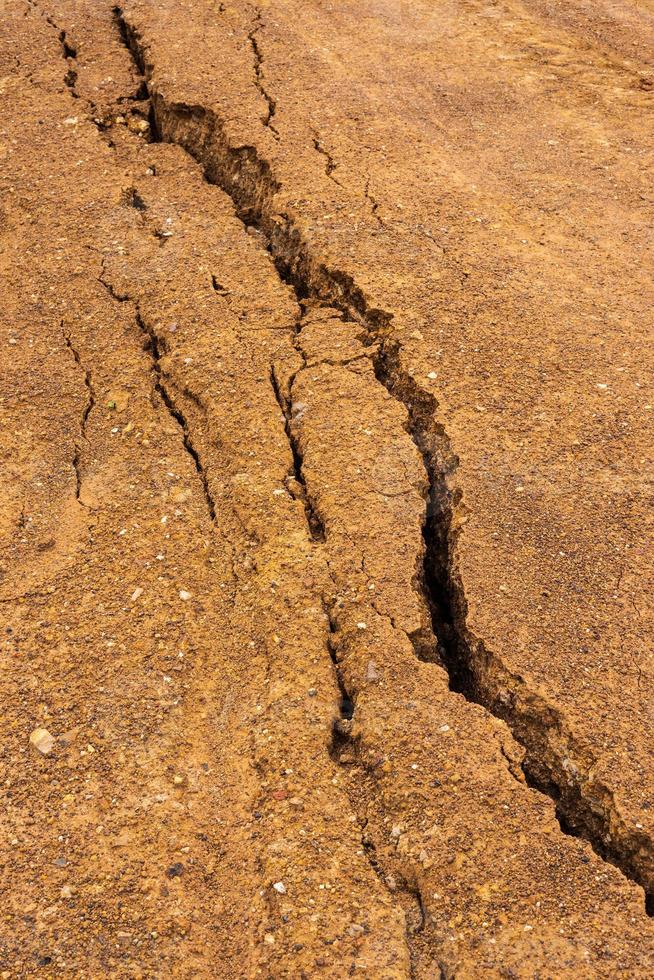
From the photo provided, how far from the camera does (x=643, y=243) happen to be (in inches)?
161

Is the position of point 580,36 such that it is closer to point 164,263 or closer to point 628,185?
point 628,185

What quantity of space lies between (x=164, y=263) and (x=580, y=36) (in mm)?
3351

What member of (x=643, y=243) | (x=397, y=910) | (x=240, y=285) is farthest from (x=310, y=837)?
(x=643, y=243)

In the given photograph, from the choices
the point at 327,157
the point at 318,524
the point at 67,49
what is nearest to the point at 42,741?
the point at 318,524

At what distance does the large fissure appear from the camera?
238 cm

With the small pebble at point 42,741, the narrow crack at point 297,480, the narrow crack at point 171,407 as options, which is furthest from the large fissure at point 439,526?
the small pebble at point 42,741

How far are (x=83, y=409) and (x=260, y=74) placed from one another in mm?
2413

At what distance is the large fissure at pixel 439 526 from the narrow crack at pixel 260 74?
234 mm

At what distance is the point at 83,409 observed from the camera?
332 centimetres

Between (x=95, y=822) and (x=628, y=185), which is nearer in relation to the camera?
(x=95, y=822)

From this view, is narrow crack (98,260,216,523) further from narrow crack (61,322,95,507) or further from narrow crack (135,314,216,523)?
narrow crack (61,322,95,507)

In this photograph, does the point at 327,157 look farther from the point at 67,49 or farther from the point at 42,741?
the point at 42,741

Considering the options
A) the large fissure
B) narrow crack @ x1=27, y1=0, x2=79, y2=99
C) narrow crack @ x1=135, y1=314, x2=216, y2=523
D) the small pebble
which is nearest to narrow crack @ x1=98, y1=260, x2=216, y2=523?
narrow crack @ x1=135, y1=314, x2=216, y2=523

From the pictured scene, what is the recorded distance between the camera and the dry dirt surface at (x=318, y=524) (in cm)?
220
